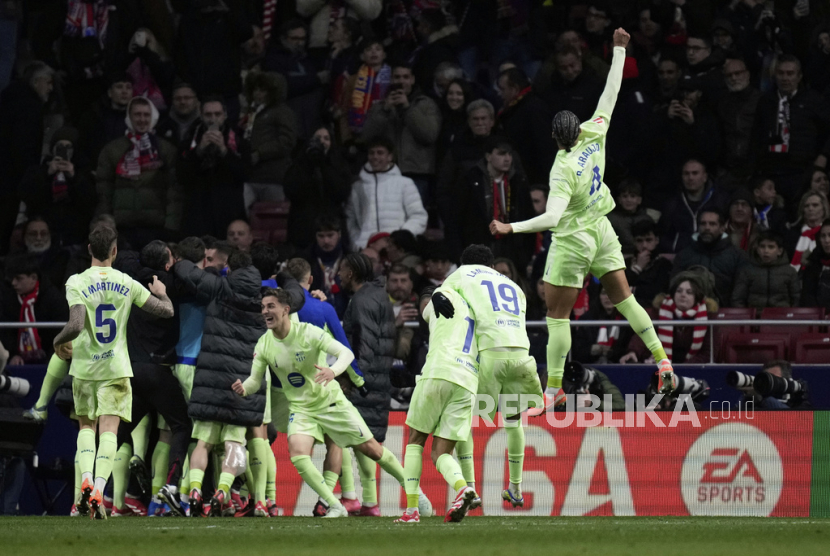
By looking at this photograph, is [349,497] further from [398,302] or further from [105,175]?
[105,175]

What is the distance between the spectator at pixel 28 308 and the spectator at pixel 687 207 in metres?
6.56

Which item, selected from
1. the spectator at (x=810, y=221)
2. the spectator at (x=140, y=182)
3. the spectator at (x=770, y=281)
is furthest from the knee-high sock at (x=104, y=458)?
the spectator at (x=810, y=221)

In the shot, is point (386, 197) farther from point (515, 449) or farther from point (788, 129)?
point (515, 449)

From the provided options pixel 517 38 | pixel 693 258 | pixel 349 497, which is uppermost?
pixel 517 38

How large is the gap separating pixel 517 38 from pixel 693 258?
4.50 m

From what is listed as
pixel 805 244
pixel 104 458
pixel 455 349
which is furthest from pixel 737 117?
pixel 104 458

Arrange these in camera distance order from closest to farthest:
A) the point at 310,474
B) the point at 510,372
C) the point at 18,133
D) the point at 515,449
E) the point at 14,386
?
the point at 510,372 → the point at 515,449 → the point at 310,474 → the point at 14,386 → the point at 18,133

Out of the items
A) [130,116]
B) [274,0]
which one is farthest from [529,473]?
[274,0]

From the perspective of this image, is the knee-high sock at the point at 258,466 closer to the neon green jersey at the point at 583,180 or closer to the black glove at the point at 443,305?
the black glove at the point at 443,305

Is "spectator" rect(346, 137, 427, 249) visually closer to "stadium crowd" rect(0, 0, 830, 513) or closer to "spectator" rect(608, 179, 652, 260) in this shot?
"stadium crowd" rect(0, 0, 830, 513)

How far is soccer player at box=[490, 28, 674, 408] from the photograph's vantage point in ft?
34.4

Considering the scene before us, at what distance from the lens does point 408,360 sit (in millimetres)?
13234

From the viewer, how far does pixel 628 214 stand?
50.0 ft

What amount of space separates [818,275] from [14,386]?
8038mm
